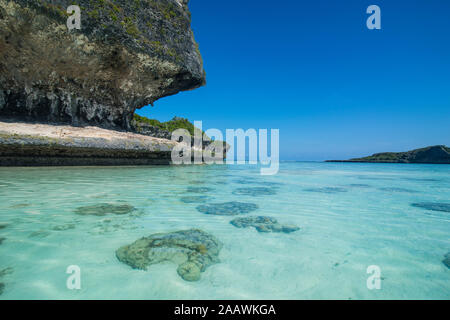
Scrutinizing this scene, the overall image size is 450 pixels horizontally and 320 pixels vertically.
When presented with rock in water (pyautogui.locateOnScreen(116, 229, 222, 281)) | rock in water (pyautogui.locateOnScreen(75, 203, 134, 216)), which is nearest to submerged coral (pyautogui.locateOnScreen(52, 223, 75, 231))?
rock in water (pyautogui.locateOnScreen(75, 203, 134, 216))

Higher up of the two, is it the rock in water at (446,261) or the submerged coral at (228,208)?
the submerged coral at (228,208)

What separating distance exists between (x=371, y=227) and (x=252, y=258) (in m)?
1.84

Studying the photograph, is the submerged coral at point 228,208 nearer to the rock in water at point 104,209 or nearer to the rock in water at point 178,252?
the rock in water at point 178,252

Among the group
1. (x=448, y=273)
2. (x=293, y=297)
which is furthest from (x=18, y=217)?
(x=448, y=273)

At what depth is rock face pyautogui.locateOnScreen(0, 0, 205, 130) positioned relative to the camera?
8945 millimetres

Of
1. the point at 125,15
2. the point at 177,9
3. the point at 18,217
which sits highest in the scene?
the point at 177,9

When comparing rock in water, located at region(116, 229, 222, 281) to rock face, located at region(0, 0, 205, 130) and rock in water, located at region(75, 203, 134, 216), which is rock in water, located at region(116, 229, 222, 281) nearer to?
rock in water, located at region(75, 203, 134, 216)

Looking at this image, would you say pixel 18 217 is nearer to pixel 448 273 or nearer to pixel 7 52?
pixel 448 273

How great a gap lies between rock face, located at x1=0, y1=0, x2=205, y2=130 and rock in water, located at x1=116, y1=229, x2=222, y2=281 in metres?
11.9

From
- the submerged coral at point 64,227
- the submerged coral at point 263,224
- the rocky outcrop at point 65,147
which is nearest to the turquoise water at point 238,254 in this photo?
the submerged coral at point 64,227

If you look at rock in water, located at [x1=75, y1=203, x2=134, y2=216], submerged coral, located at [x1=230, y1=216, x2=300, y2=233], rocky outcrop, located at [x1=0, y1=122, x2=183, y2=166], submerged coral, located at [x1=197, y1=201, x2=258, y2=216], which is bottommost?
submerged coral, located at [x1=230, y1=216, x2=300, y2=233]

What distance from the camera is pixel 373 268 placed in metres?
1.67

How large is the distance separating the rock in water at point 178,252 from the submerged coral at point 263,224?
59cm

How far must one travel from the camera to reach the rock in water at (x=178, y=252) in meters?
1.58
